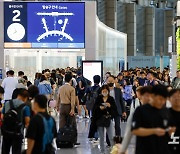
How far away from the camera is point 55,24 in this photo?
26.2m

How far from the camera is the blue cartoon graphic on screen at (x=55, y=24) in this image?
26219 mm

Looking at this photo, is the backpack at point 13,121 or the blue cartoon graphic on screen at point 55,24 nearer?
the backpack at point 13,121

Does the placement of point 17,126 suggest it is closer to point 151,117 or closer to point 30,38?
point 151,117

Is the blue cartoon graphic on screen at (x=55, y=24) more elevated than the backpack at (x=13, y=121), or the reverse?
the blue cartoon graphic on screen at (x=55, y=24)

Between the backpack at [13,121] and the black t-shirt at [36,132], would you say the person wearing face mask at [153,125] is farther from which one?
the backpack at [13,121]

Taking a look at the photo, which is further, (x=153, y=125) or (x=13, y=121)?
(x=13, y=121)

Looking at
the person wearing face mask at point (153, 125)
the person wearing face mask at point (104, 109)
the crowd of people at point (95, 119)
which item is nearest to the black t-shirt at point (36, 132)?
the crowd of people at point (95, 119)

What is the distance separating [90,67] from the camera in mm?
22141

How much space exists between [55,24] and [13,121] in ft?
54.8

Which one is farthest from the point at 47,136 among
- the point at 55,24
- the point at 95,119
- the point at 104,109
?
the point at 55,24

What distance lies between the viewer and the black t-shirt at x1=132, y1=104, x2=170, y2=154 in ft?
22.0

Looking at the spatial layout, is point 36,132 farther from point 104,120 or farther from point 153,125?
point 104,120

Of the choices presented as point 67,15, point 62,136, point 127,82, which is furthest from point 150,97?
point 67,15

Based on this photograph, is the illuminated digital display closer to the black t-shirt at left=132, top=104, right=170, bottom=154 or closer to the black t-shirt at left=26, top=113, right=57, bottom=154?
the black t-shirt at left=26, top=113, right=57, bottom=154
